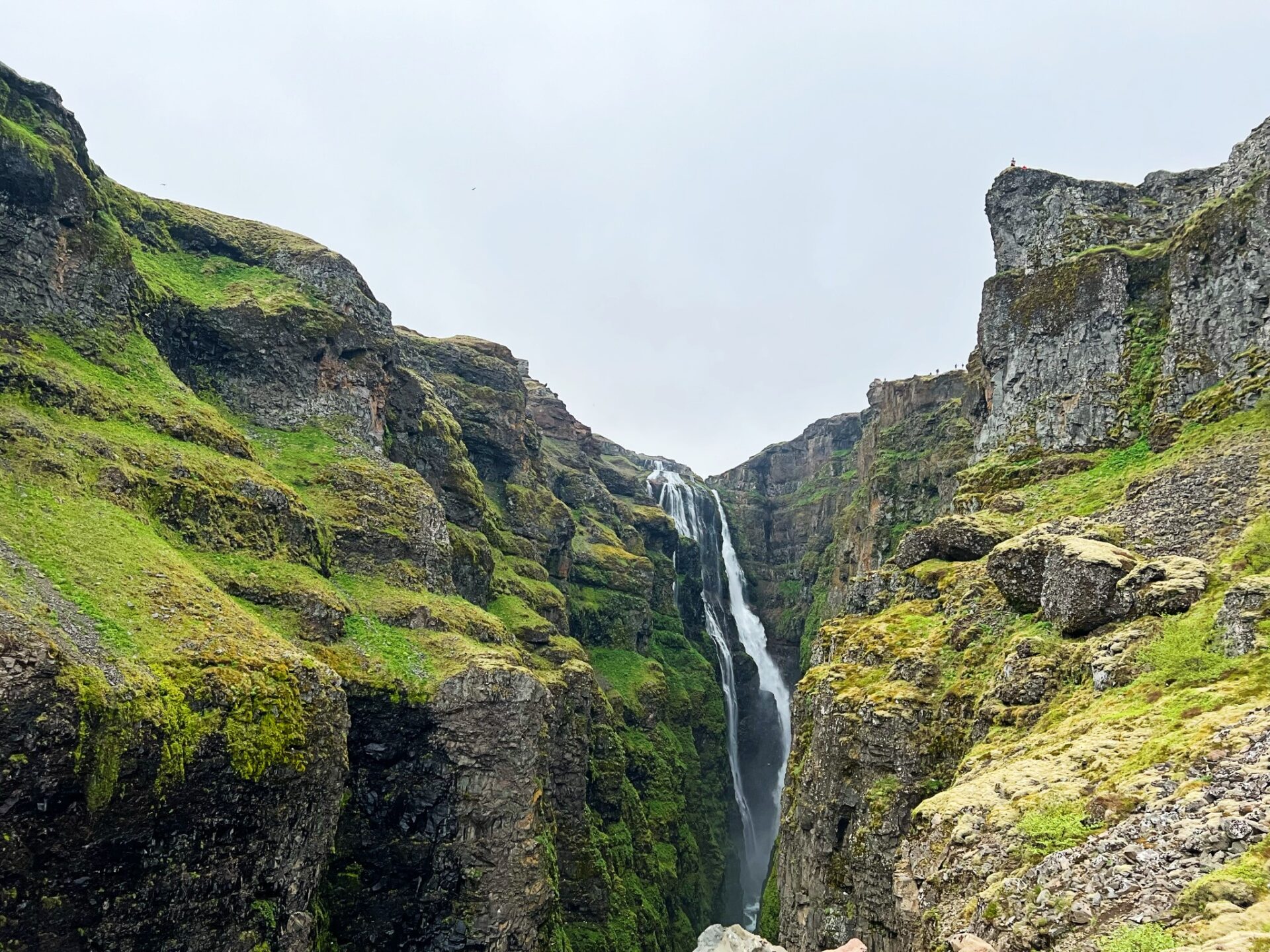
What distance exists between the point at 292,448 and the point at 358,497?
477cm

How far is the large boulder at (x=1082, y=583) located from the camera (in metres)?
12.8

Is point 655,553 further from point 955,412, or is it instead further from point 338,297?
→ point 338,297

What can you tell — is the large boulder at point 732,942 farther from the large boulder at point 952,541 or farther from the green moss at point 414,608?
the green moss at point 414,608

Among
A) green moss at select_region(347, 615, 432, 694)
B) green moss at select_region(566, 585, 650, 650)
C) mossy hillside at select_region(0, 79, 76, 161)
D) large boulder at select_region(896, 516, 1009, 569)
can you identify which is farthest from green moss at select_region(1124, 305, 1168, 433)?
green moss at select_region(566, 585, 650, 650)

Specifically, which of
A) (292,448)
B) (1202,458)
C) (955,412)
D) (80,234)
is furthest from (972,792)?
(955,412)

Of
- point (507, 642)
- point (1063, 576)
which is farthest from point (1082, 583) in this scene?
point (507, 642)

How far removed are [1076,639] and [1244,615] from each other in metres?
3.81

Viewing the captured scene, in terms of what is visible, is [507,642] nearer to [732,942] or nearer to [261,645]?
[261,645]

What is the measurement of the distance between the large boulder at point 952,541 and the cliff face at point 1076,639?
0.29 ft

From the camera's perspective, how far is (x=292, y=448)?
119 feet

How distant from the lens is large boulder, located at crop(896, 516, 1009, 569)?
851 inches

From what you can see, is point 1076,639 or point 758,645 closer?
point 1076,639

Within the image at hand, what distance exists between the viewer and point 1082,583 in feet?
43.1

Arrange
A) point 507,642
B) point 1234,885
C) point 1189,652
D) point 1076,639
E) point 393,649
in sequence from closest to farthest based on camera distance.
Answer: point 1234,885 < point 1189,652 < point 1076,639 < point 393,649 < point 507,642
